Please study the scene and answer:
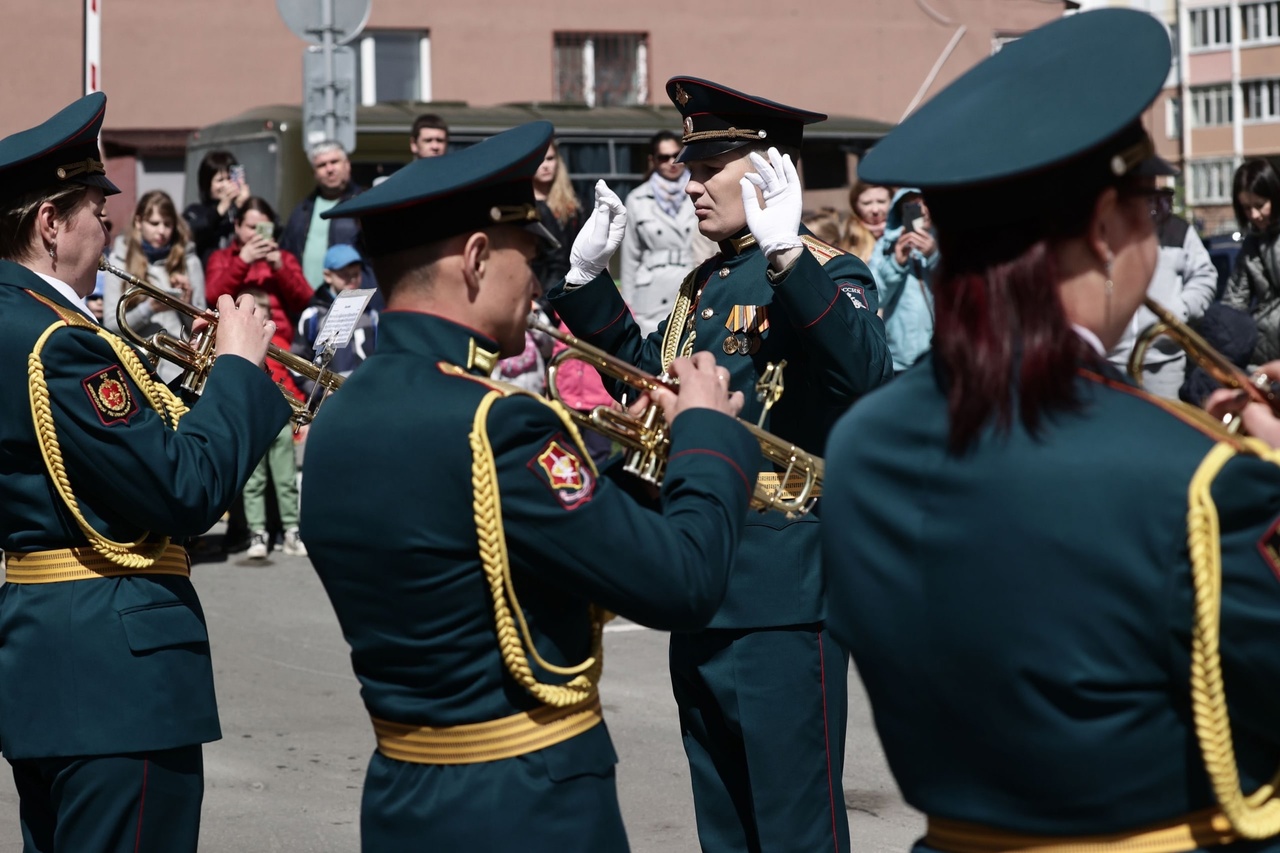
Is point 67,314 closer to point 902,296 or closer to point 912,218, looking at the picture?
point 912,218

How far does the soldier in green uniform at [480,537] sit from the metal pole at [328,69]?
786 cm

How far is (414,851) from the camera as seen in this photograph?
8.87 feet

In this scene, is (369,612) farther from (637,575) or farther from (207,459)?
(207,459)

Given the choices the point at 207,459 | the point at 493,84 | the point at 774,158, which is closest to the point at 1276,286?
the point at 774,158

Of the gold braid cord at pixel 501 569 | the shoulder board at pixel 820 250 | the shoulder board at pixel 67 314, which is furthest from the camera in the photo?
the shoulder board at pixel 820 250

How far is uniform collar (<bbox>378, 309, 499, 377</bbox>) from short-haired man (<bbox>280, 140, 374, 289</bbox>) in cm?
736

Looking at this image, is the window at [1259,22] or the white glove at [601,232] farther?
the window at [1259,22]

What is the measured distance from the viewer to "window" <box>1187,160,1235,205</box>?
6134cm

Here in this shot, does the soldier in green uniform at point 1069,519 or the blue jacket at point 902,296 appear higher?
the soldier in green uniform at point 1069,519

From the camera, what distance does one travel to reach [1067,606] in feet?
6.65

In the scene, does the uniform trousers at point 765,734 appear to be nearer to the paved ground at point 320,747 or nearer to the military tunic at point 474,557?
the military tunic at point 474,557

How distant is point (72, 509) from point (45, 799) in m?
0.67

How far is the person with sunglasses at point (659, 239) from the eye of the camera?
10305 millimetres

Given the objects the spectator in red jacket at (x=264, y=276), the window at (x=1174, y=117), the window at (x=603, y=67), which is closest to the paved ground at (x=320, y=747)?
the spectator in red jacket at (x=264, y=276)
